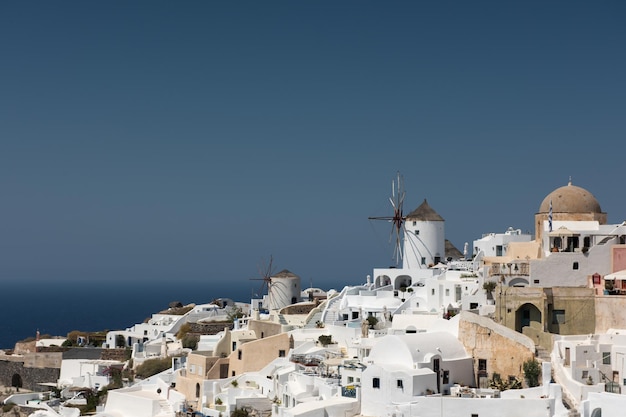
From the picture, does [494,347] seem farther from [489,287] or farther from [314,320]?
[314,320]

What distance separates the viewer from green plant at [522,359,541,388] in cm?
2806

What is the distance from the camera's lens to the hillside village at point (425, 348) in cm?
2766

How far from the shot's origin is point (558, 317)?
3077 cm

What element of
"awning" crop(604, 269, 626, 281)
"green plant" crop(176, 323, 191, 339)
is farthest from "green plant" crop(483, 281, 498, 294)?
"green plant" crop(176, 323, 191, 339)

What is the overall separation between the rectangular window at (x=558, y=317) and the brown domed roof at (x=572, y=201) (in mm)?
9220

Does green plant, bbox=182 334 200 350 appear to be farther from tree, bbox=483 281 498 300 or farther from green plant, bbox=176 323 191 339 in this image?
tree, bbox=483 281 498 300

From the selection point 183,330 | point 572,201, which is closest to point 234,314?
point 183,330

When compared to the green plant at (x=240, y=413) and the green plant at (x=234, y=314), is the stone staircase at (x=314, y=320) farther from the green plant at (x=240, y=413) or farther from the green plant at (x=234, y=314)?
the green plant at (x=240, y=413)

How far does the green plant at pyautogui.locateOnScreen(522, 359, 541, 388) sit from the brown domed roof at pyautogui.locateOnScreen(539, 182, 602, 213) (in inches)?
480

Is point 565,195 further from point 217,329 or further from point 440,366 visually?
point 217,329

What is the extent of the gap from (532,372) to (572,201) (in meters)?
13.0

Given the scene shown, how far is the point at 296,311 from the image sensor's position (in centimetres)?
4769

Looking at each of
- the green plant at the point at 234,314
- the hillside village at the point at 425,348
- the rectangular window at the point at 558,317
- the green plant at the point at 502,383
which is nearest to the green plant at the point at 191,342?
the hillside village at the point at 425,348

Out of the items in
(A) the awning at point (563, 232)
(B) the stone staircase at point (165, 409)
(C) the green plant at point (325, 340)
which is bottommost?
(B) the stone staircase at point (165, 409)
